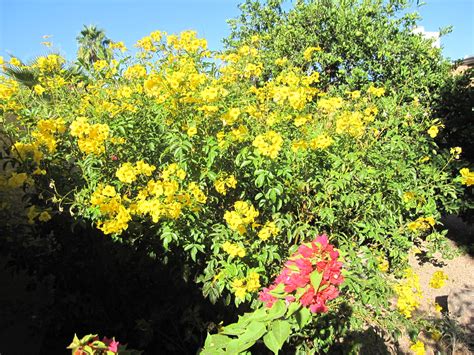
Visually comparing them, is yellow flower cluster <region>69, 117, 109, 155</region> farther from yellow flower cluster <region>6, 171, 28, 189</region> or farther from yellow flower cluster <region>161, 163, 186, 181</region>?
yellow flower cluster <region>6, 171, 28, 189</region>

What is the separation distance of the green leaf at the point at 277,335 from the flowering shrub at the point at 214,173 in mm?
1030

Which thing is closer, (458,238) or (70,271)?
(70,271)

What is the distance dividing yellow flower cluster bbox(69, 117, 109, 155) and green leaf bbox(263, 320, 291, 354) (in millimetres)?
1494

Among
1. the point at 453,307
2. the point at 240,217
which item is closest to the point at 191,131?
the point at 240,217

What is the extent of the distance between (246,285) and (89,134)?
124 cm

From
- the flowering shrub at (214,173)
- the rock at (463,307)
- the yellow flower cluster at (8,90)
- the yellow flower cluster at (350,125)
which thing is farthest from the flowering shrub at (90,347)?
the rock at (463,307)

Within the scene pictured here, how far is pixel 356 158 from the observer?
254 cm

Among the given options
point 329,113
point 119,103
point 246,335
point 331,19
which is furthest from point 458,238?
point 246,335

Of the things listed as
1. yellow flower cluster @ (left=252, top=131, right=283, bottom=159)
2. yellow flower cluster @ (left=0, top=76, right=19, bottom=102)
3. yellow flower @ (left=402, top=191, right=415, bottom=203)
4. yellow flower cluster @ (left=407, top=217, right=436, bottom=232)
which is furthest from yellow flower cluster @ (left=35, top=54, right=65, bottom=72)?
yellow flower cluster @ (left=407, top=217, right=436, bottom=232)

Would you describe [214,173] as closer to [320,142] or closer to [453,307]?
[320,142]

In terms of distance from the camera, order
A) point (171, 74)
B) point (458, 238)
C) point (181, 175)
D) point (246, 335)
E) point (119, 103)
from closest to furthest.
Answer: point (246, 335) < point (181, 175) < point (171, 74) < point (119, 103) < point (458, 238)

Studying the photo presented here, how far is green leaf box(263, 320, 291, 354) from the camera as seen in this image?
1.04 m

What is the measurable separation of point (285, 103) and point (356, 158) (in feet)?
2.04

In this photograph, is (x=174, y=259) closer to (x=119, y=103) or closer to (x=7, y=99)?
(x=119, y=103)
